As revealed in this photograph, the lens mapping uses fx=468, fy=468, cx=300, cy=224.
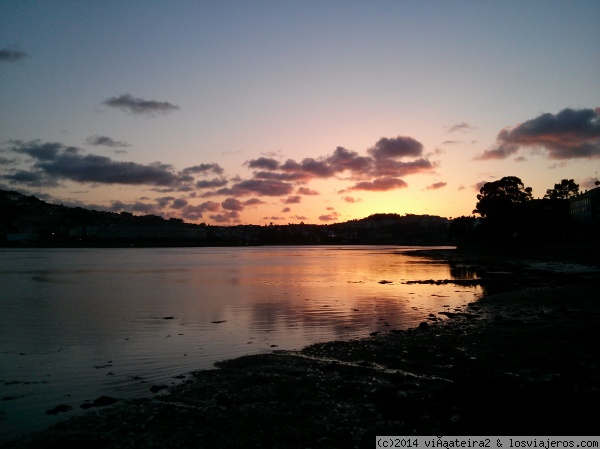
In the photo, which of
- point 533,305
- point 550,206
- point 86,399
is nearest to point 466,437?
point 86,399

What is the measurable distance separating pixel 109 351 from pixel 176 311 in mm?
9913

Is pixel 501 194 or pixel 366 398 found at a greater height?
pixel 501 194

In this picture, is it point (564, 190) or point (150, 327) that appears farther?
point (564, 190)

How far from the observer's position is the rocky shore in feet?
25.4

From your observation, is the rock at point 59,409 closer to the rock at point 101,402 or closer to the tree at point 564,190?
the rock at point 101,402

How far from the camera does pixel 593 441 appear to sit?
6883 mm

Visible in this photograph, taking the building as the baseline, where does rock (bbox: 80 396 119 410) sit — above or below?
below

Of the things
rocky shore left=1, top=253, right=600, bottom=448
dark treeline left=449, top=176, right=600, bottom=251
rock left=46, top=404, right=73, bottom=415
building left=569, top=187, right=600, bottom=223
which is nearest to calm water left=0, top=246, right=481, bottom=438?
rock left=46, top=404, right=73, bottom=415

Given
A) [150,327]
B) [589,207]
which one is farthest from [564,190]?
[150,327]

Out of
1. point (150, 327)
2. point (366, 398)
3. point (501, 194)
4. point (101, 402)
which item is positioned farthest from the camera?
point (501, 194)

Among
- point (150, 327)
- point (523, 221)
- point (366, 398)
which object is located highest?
point (523, 221)

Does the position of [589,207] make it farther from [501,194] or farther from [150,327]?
[150,327]

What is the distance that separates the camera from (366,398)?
9.48 m

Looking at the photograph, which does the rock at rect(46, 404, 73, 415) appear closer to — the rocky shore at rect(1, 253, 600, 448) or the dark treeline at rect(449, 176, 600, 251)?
the rocky shore at rect(1, 253, 600, 448)
